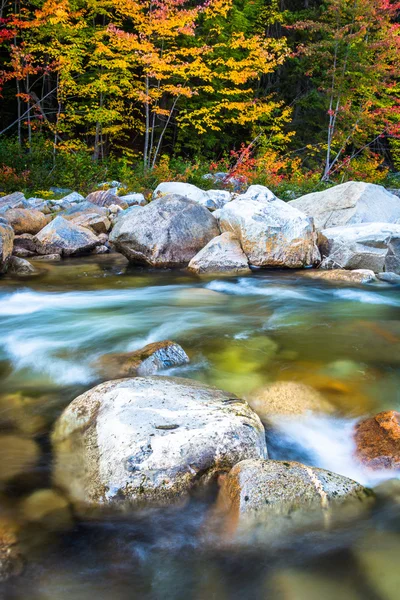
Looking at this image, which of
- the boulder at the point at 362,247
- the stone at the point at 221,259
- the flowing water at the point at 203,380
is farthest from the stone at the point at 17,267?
the boulder at the point at 362,247

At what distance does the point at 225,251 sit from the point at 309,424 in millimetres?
5040

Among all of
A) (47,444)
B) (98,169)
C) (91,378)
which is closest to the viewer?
(47,444)

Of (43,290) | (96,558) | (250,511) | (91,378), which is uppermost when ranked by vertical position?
(250,511)

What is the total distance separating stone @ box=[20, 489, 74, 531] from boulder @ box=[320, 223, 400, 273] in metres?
6.35

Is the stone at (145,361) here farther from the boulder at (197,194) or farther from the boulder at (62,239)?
the boulder at (197,194)

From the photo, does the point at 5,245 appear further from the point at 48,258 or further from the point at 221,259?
the point at 221,259

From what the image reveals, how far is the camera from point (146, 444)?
2.28 metres

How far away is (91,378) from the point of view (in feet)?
11.8

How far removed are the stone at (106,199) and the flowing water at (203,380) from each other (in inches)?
140

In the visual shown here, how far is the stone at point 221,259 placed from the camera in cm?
760

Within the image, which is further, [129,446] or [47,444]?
[47,444]

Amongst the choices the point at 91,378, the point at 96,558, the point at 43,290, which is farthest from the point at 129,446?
the point at 43,290

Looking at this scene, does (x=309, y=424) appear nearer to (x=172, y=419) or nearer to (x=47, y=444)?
(x=172, y=419)

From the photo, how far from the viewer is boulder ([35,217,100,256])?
27.7 feet
